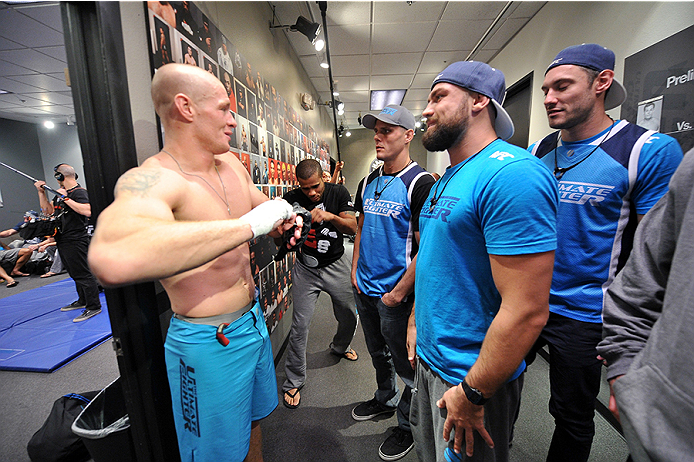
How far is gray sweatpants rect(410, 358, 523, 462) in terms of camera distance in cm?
81

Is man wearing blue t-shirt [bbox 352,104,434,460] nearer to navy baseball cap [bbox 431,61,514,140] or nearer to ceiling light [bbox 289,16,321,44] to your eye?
navy baseball cap [bbox 431,61,514,140]

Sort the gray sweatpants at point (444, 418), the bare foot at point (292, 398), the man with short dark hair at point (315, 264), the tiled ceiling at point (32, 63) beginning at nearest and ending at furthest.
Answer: the gray sweatpants at point (444, 418)
the bare foot at point (292, 398)
the man with short dark hair at point (315, 264)
the tiled ceiling at point (32, 63)

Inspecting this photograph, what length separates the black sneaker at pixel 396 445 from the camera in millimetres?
1539

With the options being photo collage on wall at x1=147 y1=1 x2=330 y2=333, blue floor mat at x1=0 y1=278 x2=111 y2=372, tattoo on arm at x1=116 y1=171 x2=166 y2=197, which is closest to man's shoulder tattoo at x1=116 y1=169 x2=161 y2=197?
tattoo on arm at x1=116 y1=171 x2=166 y2=197

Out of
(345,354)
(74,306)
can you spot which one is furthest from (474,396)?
(74,306)

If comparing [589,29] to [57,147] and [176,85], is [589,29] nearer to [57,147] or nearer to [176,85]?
[176,85]

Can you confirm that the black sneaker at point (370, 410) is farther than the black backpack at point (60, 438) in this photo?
Yes

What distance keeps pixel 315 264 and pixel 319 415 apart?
1040 mm

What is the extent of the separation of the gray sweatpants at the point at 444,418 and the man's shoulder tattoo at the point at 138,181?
98cm

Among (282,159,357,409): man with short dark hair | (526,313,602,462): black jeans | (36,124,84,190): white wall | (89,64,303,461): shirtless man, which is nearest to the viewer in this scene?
(89,64,303,461): shirtless man

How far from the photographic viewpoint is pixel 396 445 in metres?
1.58

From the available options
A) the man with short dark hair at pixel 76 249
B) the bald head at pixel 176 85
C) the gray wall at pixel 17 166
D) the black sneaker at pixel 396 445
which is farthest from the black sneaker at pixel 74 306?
the gray wall at pixel 17 166

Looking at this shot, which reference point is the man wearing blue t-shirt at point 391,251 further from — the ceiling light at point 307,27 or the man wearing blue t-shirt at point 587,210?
the ceiling light at point 307,27

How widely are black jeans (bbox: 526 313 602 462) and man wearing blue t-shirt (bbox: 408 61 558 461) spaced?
19.2 inches
